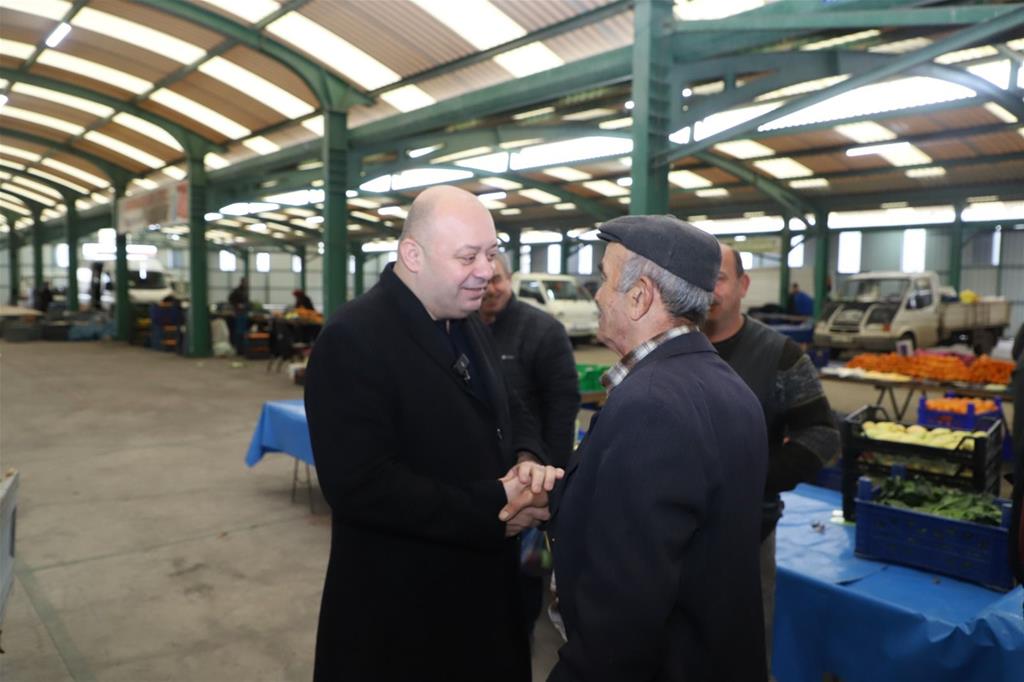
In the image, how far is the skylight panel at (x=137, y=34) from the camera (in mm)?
9945

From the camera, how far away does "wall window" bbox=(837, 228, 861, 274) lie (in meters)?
28.7

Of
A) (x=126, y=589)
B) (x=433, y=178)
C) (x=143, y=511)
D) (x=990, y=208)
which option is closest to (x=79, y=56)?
(x=433, y=178)

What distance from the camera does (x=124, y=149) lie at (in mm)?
17875

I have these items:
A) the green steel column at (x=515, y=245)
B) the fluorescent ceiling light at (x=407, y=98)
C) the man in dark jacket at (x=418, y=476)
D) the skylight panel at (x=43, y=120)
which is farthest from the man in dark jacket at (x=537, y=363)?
the green steel column at (x=515, y=245)

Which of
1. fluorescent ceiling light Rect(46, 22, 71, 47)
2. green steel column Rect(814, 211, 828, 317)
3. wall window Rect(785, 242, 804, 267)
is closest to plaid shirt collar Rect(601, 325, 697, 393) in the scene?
fluorescent ceiling light Rect(46, 22, 71, 47)

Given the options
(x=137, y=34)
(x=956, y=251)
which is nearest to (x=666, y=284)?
(x=137, y=34)

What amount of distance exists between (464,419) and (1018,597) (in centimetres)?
207

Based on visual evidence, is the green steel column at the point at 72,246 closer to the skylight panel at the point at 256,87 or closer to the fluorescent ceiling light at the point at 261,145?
the fluorescent ceiling light at the point at 261,145

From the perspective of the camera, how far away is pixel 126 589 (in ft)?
14.2

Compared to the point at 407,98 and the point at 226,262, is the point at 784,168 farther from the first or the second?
the point at 226,262

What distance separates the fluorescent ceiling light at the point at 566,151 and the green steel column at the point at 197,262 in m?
7.20

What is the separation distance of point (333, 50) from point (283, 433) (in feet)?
20.5

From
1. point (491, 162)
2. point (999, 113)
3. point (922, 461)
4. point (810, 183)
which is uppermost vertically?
point (999, 113)

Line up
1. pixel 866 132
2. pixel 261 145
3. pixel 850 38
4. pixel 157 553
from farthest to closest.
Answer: pixel 261 145 < pixel 866 132 < pixel 850 38 < pixel 157 553
